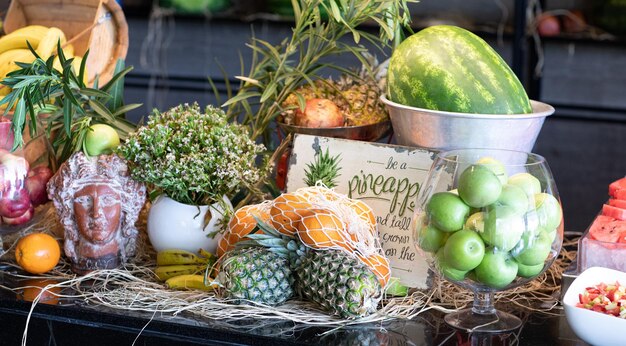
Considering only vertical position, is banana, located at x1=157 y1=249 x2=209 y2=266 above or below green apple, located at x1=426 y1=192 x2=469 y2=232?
below

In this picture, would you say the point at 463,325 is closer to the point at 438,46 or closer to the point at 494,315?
the point at 494,315

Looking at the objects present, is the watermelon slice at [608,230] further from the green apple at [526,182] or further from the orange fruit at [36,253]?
the orange fruit at [36,253]

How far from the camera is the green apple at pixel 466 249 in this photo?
1.23 metres

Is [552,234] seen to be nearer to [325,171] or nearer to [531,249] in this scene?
[531,249]

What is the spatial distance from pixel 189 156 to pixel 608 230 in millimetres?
728

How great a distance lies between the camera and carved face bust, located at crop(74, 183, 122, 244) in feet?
4.98

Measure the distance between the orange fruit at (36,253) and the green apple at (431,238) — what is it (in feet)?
2.26

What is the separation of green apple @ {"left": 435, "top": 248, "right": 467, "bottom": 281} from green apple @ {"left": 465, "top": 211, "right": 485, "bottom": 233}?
0.07 meters

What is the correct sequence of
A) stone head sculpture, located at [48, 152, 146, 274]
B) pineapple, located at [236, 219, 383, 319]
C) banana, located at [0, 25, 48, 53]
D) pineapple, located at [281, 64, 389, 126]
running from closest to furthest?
1. pineapple, located at [236, 219, 383, 319]
2. stone head sculpture, located at [48, 152, 146, 274]
3. pineapple, located at [281, 64, 389, 126]
4. banana, located at [0, 25, 48, 53]

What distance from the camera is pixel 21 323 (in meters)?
1.48

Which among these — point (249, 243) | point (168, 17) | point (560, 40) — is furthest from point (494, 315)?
point (168, 17)

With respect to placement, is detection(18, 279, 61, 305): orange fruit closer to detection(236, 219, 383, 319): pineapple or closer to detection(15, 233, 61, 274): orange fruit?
detection(15, 233, 61, 274): orange fruit

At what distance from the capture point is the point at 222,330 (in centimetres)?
133

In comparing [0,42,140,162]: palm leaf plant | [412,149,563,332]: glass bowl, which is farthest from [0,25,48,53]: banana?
[412,149,563,332]: glass bowl
